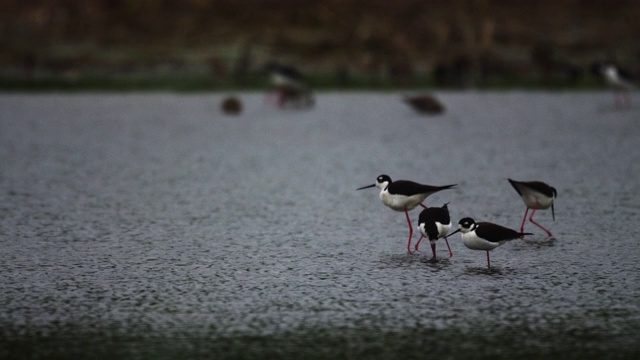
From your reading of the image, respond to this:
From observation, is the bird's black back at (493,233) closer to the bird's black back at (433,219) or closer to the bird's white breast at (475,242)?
the bird's white breast at (475,242)

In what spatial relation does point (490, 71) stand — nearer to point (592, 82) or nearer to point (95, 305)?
point (592, 82)

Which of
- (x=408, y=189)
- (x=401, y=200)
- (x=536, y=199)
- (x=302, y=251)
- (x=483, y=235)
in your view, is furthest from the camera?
(x=536, y=199)

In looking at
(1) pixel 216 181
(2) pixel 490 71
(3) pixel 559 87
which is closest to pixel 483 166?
(1) pixel 216 181

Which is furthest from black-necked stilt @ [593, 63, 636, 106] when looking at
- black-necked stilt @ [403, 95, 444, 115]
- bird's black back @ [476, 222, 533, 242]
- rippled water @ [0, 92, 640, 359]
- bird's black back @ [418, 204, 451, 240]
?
bird's black back @ [476, 222, 533, 242]

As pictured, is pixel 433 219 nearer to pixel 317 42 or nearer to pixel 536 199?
pixel 536 199

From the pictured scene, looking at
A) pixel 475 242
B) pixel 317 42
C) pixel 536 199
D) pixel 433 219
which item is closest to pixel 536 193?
Answer: pixel 536 199

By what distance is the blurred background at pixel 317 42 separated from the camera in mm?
35438

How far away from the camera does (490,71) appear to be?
36.1m

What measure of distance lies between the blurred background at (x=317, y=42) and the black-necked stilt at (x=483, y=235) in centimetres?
2546

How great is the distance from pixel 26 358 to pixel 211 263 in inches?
110

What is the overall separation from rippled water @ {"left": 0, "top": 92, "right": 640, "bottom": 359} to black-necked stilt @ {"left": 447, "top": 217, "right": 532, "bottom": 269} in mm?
204

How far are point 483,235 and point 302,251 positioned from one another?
5.41 feet

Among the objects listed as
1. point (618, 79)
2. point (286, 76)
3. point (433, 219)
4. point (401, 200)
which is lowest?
point (433, 219)

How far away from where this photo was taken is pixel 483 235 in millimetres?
8422
